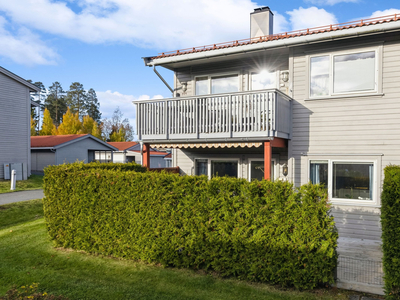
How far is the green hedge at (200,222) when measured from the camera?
5.10 meters

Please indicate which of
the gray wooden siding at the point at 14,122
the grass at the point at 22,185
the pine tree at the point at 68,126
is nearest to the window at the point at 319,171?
the grass at the point at 22,185

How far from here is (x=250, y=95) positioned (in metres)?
9.20

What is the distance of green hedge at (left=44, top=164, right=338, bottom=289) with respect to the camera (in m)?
5.10

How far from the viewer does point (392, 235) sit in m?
4.71

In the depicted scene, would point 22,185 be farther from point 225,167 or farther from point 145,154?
point 225,167

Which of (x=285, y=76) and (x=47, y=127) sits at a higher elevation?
(x=47, y=127)

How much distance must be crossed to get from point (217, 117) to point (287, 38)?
10.9ft

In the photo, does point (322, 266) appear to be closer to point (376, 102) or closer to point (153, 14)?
point (376, 102)

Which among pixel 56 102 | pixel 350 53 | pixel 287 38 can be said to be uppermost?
pixel 56 102

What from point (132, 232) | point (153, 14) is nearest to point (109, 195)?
point (132, 232)

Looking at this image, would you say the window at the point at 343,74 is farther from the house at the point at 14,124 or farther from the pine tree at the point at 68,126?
the pine tree at the point at 68,126

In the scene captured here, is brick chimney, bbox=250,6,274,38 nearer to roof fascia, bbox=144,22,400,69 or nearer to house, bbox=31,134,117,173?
roof fascia, bbox=144,22,400,69

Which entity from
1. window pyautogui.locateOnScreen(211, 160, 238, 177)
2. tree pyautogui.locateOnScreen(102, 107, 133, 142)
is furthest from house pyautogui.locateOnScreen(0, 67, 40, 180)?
tree pyautogui.locateOnScreen(102, 107, 133, 142)

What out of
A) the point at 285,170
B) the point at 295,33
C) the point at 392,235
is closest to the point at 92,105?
the point at 285,170
